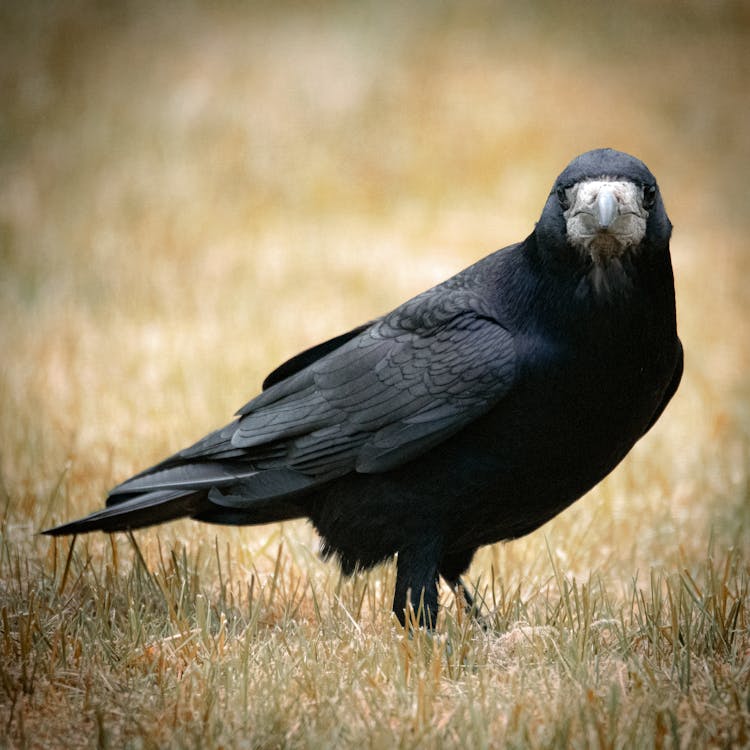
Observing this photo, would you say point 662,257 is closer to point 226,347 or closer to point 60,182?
point 226,347

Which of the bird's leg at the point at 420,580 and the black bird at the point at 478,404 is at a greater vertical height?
the black bird at the point at 478,404

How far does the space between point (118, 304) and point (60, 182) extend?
115 inches

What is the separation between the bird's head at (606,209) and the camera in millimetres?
2932

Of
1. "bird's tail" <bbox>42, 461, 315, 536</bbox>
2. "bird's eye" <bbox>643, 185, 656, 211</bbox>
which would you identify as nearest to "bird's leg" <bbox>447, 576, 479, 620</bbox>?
"bird's tail" <bbox>42, 461, 315, 536</bbox>

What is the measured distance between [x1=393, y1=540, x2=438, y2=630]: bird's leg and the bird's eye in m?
1.22

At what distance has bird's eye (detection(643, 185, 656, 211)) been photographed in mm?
3021

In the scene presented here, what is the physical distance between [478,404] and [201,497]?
1.17 metres

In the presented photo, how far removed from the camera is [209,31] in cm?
1259

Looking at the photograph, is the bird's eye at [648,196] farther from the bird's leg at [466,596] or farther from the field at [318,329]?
the bird's leg at [466,596]

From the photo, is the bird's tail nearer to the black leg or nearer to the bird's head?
the black leg

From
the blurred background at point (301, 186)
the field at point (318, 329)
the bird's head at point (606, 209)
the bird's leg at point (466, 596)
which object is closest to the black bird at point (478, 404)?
the bird's head at point (606, 209)

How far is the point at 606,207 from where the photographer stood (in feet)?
9.50

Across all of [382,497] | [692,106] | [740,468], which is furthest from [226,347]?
[692,106]

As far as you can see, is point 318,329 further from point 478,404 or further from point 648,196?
point 648,196
